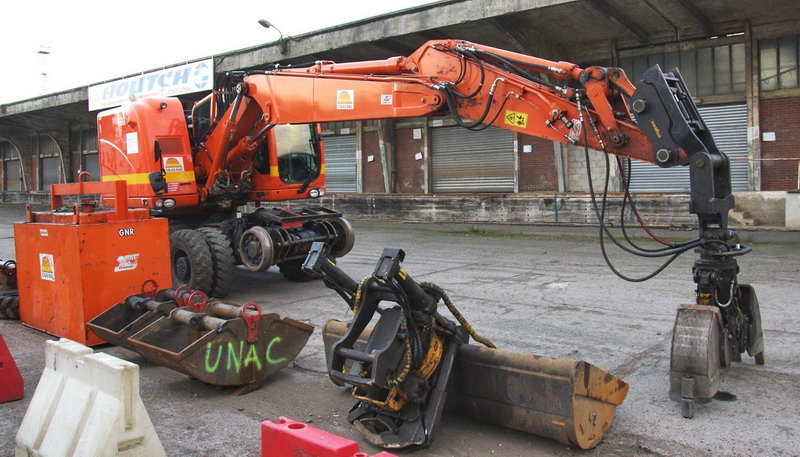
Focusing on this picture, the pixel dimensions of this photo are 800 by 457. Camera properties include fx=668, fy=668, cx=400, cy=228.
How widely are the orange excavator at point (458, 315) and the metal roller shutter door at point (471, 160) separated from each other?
13.0 meters

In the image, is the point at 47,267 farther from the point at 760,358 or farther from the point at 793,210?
the point at 793,210

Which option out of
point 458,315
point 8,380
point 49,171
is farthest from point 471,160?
point 49,171

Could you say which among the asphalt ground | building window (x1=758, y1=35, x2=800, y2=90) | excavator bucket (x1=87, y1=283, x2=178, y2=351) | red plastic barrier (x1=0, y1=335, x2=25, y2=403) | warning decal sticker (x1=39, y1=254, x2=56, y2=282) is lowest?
the asphalt ground

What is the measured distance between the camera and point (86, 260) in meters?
6.34

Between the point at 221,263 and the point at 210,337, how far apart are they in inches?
155

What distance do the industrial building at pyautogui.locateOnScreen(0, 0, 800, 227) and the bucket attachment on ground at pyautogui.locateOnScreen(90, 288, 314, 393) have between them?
487 inches

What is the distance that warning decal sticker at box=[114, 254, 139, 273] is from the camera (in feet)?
21.5

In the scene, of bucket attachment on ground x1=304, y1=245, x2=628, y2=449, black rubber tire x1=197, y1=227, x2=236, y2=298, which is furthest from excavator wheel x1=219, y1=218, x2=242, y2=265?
bucket attachment on ground x1=304, y1=245, x2=628, y2=449

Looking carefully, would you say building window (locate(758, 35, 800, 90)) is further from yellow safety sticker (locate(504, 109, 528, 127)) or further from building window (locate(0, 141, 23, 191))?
building window (locate(0, 141, 23, 191))

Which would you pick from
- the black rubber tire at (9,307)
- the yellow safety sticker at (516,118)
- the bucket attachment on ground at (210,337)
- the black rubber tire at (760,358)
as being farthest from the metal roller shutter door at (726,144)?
the black rubber tire at (9,307)

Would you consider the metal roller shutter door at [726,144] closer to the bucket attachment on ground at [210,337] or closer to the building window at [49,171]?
the bucket attachment on ground at [210,337]

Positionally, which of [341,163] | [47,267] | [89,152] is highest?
[89,152]

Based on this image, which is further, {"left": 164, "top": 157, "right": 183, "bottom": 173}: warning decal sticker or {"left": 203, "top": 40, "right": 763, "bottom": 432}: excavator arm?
{"left": 164, "top": 157, "right": 183, "bottom": 173}: warning decal sticker

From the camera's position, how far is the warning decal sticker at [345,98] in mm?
7074
